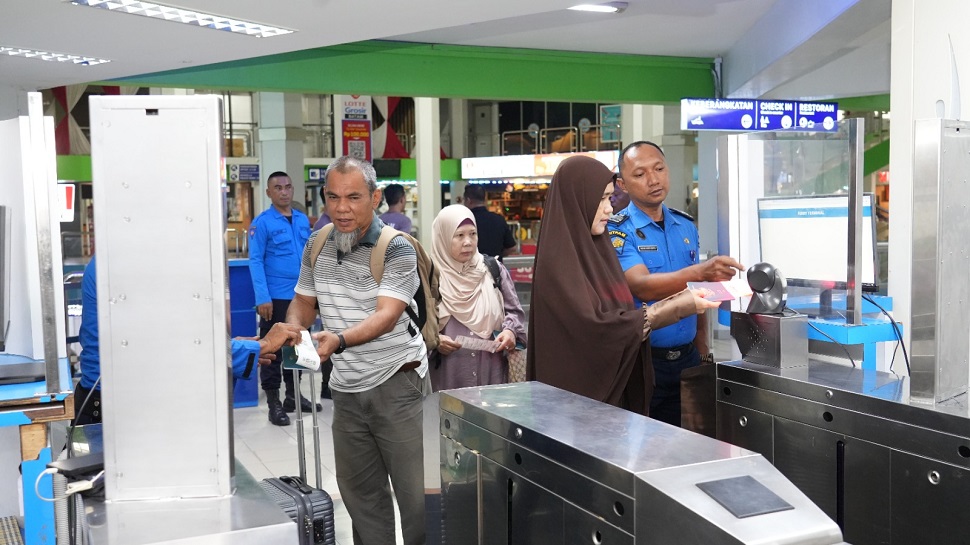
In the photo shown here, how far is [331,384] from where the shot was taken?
3.19 m

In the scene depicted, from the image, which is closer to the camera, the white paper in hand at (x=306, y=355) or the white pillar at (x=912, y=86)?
the white paper in hand at (x=306, y=355)

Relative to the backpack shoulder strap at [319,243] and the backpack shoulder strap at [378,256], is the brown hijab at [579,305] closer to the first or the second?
the backpack shoulder strap at [378,256]

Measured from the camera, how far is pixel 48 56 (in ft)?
19.9

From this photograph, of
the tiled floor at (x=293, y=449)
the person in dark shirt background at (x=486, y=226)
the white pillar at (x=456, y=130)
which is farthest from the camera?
the white pillar at (x=456, y=130)

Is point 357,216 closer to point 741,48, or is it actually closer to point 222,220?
point 222,220

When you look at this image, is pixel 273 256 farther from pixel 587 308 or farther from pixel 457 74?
pixel 587 308

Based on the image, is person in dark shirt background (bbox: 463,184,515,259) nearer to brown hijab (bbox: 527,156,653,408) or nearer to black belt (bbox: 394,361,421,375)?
black belt (bbox: 394,361,421,375)

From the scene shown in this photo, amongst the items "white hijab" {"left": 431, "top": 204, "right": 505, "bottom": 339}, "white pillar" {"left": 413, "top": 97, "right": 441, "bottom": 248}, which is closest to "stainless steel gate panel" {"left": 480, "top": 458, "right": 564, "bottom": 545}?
"white hijab" {"left": 431, "top": 204, "right": 505, "bottom": 339}

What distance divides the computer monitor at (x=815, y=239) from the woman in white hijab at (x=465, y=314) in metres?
1.59

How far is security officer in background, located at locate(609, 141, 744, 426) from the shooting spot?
3098 mm

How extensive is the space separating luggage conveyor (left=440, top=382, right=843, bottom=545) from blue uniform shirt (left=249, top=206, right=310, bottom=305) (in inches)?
165

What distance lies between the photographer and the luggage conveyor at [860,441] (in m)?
2.05

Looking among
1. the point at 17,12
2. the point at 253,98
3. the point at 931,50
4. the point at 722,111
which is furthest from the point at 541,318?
the point at 253,98

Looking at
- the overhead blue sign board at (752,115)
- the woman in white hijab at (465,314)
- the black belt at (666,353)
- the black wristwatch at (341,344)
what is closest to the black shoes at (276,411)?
the woman in white hijab at (465,314)
